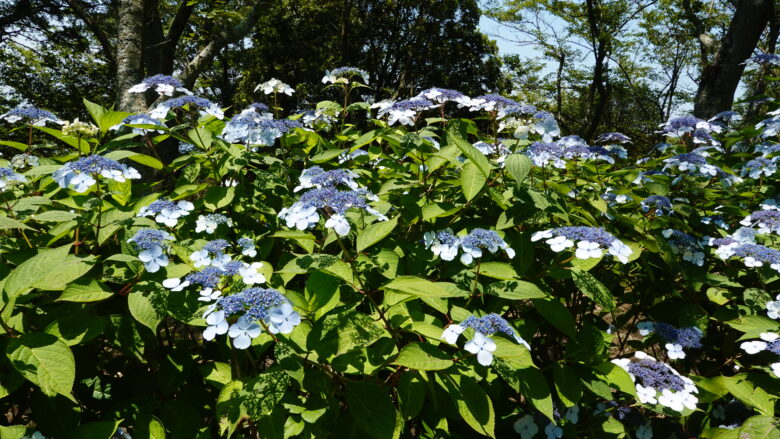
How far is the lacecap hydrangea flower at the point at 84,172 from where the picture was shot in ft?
4.47

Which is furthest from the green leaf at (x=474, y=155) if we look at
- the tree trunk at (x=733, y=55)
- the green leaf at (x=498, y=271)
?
the tree trunk at (x=733, y=55)

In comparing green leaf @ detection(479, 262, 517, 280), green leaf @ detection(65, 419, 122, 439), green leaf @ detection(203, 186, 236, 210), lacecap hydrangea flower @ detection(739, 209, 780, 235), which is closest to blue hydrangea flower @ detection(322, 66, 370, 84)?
green leaf @ detection(203, 186, 236, 210)

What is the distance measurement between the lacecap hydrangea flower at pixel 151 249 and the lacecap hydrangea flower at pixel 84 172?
0.24m

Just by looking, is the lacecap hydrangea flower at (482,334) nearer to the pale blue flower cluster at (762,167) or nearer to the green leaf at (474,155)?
the green leaf at (474,155)

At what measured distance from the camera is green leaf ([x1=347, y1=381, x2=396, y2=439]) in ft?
3.76

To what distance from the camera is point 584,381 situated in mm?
1568

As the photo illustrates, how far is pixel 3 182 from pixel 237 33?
455cm

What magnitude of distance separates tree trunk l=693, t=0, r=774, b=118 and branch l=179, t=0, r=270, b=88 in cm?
562

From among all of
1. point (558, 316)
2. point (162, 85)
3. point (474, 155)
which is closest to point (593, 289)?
point (558, 316)

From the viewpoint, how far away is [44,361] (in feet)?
3.59

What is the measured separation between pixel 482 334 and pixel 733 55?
20.0 feet

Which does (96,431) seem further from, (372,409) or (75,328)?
(372,409)

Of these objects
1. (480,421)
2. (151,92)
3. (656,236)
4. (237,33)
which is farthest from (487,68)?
(480,421)

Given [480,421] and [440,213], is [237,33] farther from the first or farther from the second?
[480,421]
